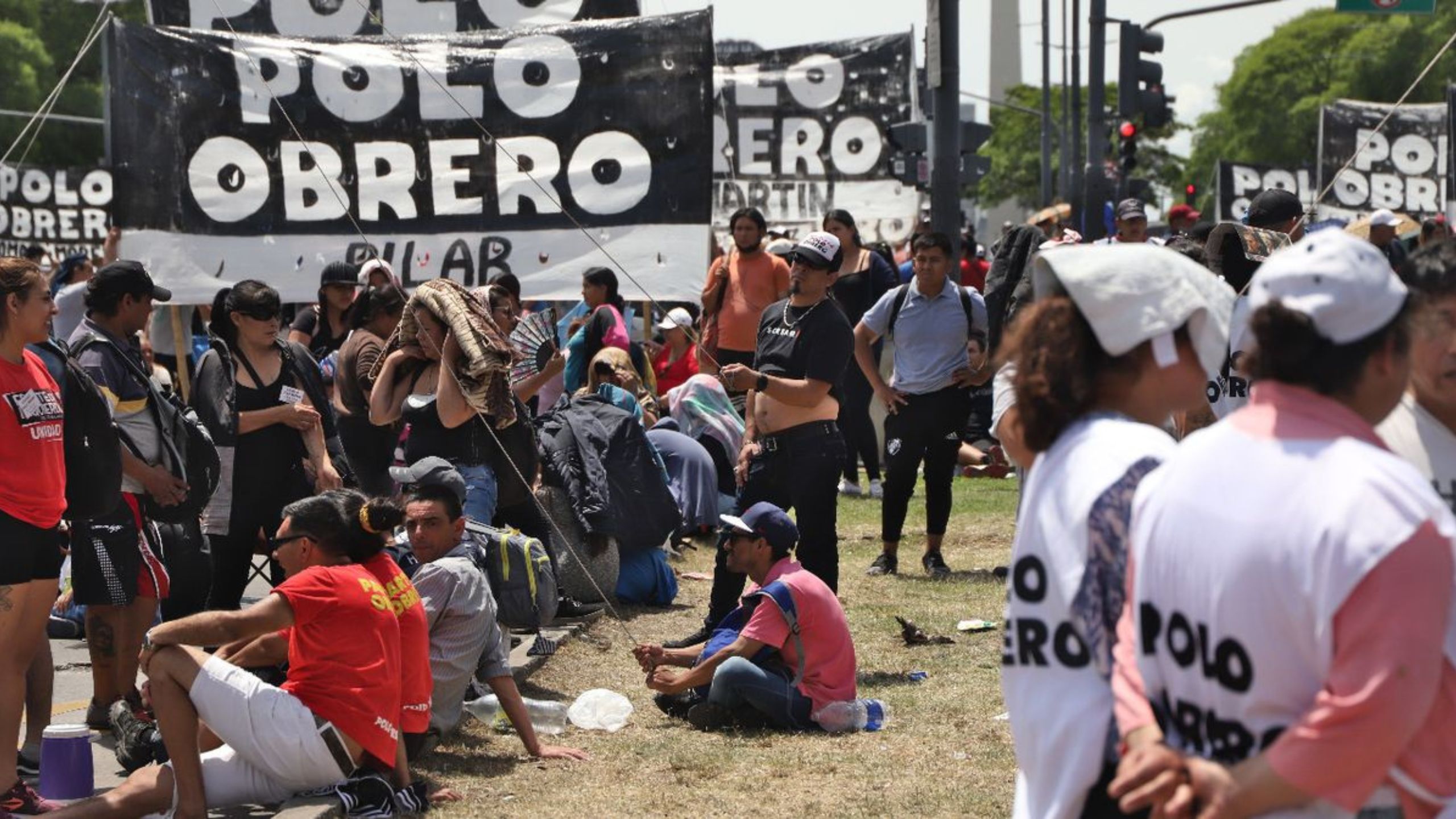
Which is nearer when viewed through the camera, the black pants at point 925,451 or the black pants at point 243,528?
the black pants at point 243,528

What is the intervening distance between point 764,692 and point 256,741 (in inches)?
86.5

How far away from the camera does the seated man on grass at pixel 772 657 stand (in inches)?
289

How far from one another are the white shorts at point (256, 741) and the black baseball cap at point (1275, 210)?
4690 mm

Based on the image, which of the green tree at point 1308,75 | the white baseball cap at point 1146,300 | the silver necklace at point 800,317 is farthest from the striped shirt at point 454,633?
the green tree at point 1308,75

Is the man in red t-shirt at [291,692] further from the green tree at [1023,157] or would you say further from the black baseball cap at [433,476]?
the green tree at [1023,157]

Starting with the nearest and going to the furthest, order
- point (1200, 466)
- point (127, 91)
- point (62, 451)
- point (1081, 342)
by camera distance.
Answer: point (1200, 466) < point (1081, 342) < point (62, 451) < point (127, 91)

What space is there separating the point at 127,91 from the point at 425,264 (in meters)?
2.11

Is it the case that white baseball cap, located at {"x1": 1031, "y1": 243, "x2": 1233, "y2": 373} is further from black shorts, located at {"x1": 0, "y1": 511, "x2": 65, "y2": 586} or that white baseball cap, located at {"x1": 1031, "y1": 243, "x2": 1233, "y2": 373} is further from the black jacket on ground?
the black jacket on ground

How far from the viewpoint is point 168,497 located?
706cm

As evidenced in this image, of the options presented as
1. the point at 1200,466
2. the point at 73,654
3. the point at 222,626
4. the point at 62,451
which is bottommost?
the point at 73,654

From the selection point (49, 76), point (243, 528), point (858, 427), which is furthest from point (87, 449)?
point (49, 76)

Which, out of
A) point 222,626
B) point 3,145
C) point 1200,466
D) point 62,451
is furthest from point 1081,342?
point 3,145

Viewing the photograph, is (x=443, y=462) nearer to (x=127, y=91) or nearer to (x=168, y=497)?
(x=168, y=497)

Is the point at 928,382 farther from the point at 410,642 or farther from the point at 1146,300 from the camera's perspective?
the point at 1146,300
